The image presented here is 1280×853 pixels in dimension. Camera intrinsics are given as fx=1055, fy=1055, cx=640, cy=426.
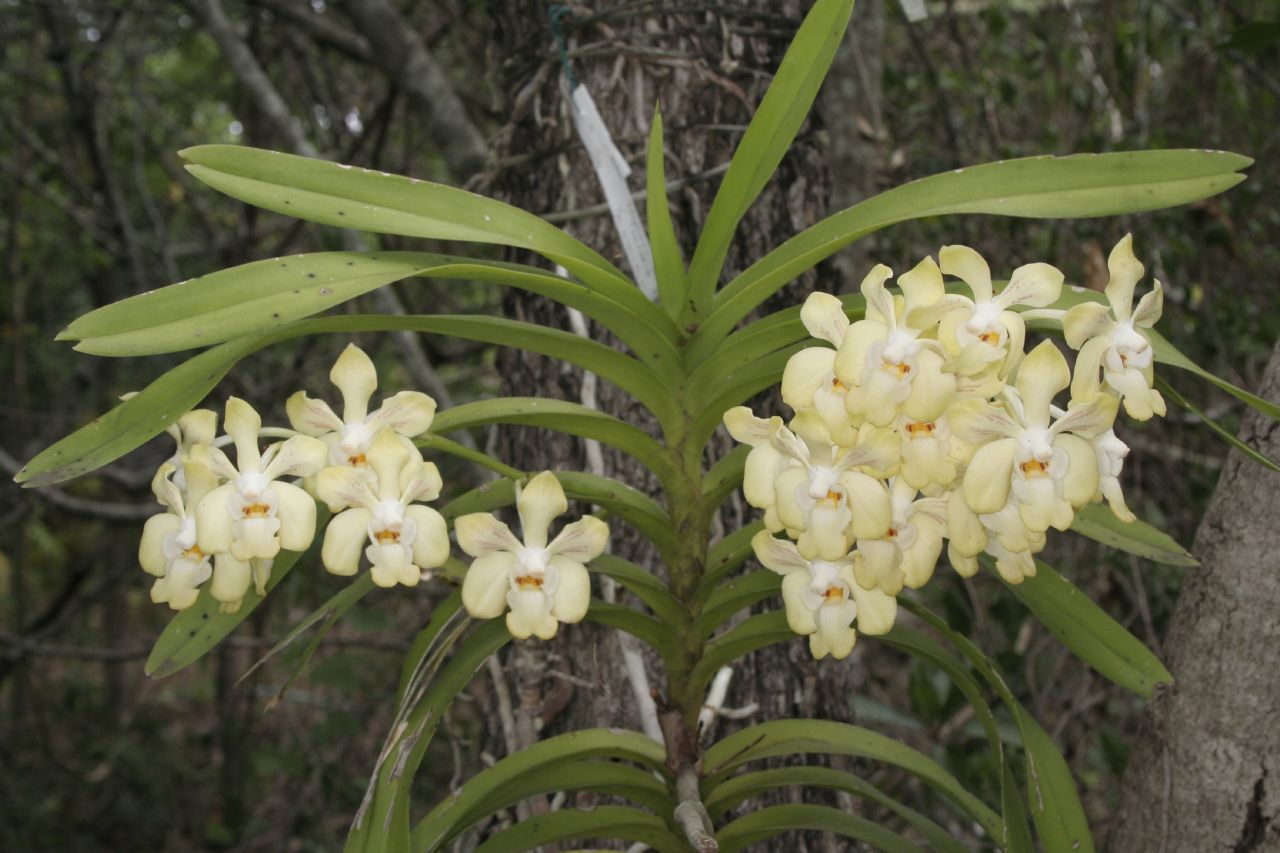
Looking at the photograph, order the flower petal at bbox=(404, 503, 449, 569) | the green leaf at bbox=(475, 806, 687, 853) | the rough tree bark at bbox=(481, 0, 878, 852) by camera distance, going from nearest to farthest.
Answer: the flower petal at bbox=(404, 503, 449, 569) → the green leaf at bbox=(475, 806, 687, 853) → the rough tree bark at bbox=(481, 0, 878, 852)

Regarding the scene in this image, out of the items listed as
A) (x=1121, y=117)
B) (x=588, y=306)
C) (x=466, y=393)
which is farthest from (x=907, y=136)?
(x=588, y=306)

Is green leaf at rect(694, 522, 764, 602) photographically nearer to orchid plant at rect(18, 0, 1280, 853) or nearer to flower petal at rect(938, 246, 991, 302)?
orchid plant at rect(18, 0, 1280, 853)

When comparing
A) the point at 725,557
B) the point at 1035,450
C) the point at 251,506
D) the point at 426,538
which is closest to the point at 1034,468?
the point at 1035,450

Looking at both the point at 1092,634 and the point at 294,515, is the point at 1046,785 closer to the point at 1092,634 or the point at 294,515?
the point at 1092,634

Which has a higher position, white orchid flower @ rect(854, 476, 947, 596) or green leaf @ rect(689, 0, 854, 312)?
green leaf @ rect(689, 0, 854, 312)

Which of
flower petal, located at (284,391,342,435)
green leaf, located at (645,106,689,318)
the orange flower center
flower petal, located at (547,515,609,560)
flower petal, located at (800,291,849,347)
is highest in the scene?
green leaf, located at (645,106,689,318)

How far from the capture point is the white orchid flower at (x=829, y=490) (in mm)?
708

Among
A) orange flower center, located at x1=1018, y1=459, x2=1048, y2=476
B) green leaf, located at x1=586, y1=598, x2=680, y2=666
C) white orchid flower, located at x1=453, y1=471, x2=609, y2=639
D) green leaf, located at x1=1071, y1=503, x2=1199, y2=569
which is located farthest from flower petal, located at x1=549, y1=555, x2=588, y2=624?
green leaf, located at x1=1071, y1=503, x2=1199, y2=569

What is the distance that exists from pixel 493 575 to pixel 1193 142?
242 centimetres

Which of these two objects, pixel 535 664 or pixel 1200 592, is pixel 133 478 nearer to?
pixel 535 664

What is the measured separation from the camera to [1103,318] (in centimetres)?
73

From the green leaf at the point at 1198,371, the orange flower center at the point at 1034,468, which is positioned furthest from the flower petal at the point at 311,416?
the green leaf at the point at 1198,371

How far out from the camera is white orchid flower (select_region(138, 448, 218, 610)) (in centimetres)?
78

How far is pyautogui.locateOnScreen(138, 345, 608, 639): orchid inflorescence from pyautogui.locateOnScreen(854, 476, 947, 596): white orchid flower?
0.68ft
